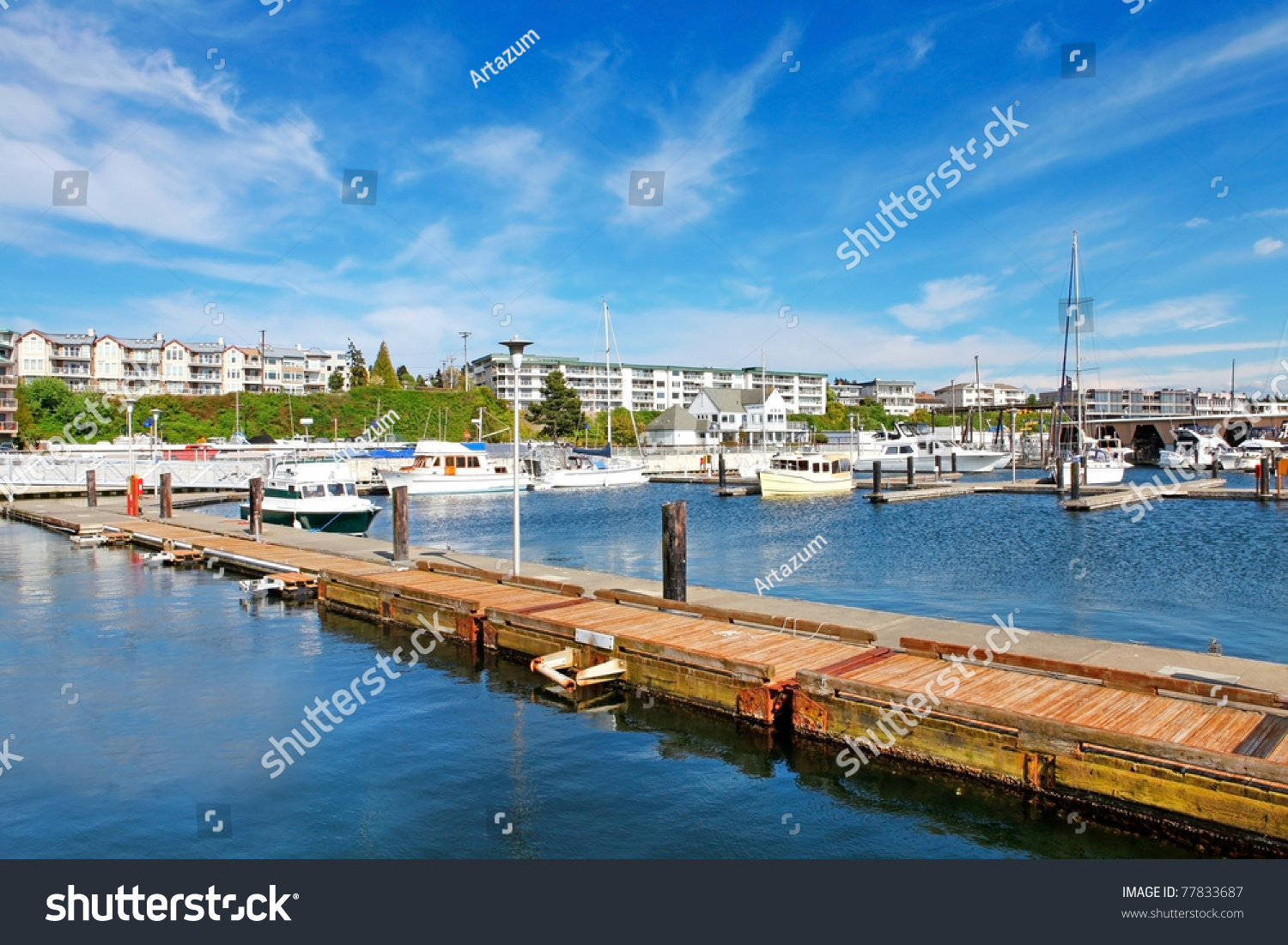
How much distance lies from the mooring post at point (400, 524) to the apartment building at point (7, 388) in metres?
A: 91.1

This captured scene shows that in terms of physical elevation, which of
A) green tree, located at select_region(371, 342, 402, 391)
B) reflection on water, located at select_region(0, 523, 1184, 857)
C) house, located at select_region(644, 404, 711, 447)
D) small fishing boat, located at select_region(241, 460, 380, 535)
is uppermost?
green tree, located at select_region(371, 342, 402, 391)

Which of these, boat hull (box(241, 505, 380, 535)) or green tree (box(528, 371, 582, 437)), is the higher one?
green tree (box(528, 371, 582, 437))

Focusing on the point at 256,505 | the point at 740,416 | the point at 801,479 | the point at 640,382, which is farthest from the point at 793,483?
the point at 640,382

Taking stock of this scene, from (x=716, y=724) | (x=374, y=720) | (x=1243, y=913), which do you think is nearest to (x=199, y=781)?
(x=374, y=720)

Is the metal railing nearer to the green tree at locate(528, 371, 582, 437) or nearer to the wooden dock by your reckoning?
the green tree at locate(528, 371, 582, 437)

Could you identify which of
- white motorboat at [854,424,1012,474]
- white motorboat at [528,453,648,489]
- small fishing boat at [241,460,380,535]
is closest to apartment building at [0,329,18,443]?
white motorboat at [528,453,648,489]

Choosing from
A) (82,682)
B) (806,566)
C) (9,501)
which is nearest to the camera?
(82,682)

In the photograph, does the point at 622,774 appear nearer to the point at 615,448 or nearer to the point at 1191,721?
the point at 1191,721

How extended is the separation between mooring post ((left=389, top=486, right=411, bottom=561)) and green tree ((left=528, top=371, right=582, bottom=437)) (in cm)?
8383

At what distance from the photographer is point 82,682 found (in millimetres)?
14242

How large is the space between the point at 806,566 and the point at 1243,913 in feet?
66.0

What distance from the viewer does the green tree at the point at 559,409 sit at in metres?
107

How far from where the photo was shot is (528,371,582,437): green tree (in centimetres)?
10656

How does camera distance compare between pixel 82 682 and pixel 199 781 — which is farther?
pixel 82 682
